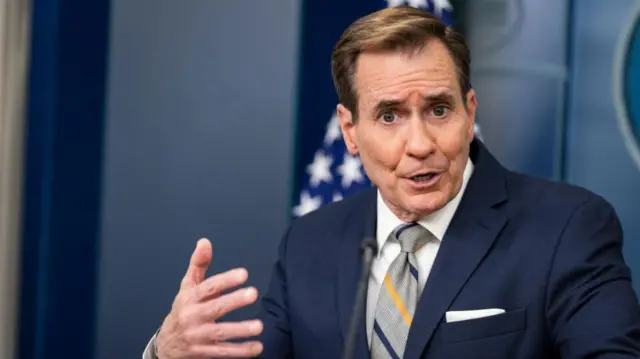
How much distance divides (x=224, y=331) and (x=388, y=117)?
0.51 metres

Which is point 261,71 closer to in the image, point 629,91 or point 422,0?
point 422,0

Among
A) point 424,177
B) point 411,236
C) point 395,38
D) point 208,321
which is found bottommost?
point 208,321

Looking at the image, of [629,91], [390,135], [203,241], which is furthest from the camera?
[629,91]

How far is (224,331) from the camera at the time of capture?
1.55m

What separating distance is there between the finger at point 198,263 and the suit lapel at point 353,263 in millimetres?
263

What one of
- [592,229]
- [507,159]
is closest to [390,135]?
[592,229]

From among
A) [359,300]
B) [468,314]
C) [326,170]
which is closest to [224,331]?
[359,300]

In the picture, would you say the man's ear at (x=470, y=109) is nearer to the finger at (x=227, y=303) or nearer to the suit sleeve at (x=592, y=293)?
the suit sleeve at (x=592, y=293)

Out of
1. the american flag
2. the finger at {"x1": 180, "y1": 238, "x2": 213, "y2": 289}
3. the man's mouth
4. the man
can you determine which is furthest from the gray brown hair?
the american flag

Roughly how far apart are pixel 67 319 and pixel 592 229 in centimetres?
154

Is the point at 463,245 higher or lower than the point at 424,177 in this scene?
lower

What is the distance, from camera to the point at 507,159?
8.00ft

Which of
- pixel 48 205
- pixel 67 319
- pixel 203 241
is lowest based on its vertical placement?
pixel 67 319

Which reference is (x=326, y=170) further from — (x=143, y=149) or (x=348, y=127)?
(x=348, y=127)
